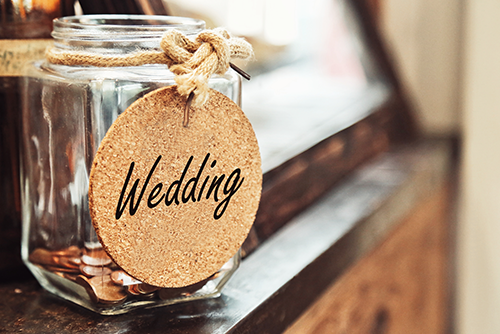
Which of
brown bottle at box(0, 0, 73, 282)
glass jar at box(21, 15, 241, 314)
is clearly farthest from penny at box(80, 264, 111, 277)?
brown bottle at box(0, 0, 73, 282)

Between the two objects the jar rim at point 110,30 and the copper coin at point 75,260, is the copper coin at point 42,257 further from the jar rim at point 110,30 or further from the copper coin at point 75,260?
the jar rim at point 110,30

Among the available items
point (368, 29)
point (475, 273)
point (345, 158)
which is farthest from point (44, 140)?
point (475, 273)

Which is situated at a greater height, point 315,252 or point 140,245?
point 140,245

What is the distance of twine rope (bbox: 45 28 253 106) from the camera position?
316mm

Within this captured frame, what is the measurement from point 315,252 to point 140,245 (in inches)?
9.9

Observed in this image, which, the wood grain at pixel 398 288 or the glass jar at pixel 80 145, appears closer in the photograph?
the glass jar at pixel 80 145

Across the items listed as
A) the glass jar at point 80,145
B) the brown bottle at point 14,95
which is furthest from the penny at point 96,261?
the brown bottle at point 14,95

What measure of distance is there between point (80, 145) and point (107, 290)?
103mm

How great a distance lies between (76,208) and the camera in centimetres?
36

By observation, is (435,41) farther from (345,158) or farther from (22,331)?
(22,331)

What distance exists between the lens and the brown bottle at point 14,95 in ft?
1.36

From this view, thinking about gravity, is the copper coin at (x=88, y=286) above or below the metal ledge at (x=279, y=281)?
above

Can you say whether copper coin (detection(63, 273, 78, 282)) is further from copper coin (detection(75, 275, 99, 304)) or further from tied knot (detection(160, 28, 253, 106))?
tied knot (detection(160, 28, 253, 106))

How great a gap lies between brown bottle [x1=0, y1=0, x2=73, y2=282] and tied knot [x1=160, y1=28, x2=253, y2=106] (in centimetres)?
16
